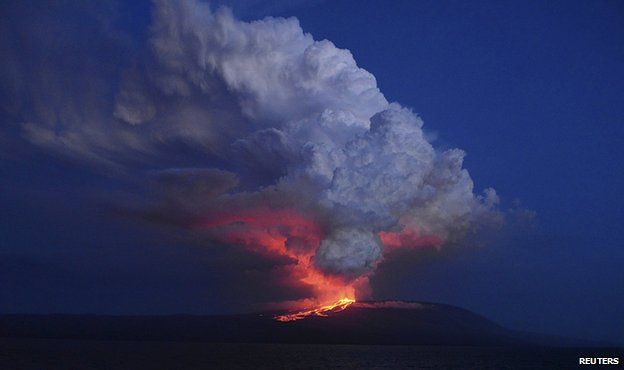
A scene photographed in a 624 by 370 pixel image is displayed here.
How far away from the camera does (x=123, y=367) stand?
166750 millimetres

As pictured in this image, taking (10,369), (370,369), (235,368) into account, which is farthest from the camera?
(370,369)

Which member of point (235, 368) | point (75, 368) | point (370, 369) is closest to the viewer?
point (75, 368)

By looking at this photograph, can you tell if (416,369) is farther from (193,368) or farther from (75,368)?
(75,368)

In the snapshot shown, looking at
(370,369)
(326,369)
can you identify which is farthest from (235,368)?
(370,369)

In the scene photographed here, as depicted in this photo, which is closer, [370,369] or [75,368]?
[75,368]

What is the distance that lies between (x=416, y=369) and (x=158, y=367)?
8894 cm

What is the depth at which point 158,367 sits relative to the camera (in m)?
A: 168

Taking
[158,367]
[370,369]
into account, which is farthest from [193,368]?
[370,369]

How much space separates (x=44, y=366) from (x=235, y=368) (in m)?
57.3

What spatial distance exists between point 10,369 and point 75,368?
17.1 metres

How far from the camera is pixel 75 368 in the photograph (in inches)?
6309

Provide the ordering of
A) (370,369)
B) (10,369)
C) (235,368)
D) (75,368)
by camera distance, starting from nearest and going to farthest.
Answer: (10,369)
(75,368)
(235,368)
(370,369)

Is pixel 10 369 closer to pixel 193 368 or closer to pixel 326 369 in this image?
pixel 193 368

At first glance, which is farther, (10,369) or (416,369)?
(416,369)
